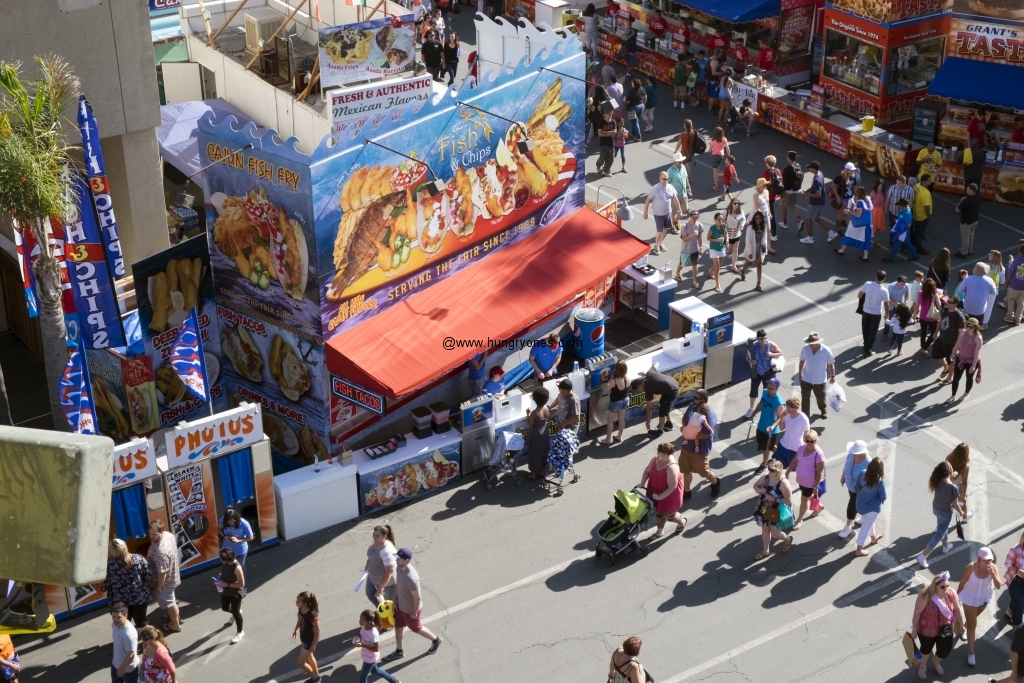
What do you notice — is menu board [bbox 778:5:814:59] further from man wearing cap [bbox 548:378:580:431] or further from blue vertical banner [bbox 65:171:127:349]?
blue vertical banner [bbox 65:171:127:349]

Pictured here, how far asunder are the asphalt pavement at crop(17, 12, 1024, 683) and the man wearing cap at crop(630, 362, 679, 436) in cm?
35

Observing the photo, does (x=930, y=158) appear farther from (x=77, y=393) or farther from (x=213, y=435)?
(x=77, y=393)

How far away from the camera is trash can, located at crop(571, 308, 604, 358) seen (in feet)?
59.6

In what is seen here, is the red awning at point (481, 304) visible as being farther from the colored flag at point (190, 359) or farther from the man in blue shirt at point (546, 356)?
the colored flag at point (190, 359)

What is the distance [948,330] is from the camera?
17656 millimetres

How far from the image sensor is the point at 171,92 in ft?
64.8

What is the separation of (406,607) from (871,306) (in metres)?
9.58

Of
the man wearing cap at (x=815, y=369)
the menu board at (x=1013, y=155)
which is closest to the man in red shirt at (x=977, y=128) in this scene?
the menu board at (x=1013, y=155)

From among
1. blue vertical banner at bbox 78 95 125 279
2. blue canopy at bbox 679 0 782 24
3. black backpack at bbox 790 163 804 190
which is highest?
blue vertical banner at bbox 78 95 125 279

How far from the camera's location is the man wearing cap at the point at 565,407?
15.9 m


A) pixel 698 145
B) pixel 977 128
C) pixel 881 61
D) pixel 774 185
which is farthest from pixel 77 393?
pixel 881 61

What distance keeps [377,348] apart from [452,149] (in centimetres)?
302

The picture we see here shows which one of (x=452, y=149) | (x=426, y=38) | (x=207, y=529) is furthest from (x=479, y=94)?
(x=426, y=38)

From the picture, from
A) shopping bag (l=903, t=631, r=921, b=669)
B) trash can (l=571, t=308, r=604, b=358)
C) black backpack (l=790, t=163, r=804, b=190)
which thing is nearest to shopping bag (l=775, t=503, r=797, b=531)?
shopping bag (l=903, t=631, r=921, b=669)
